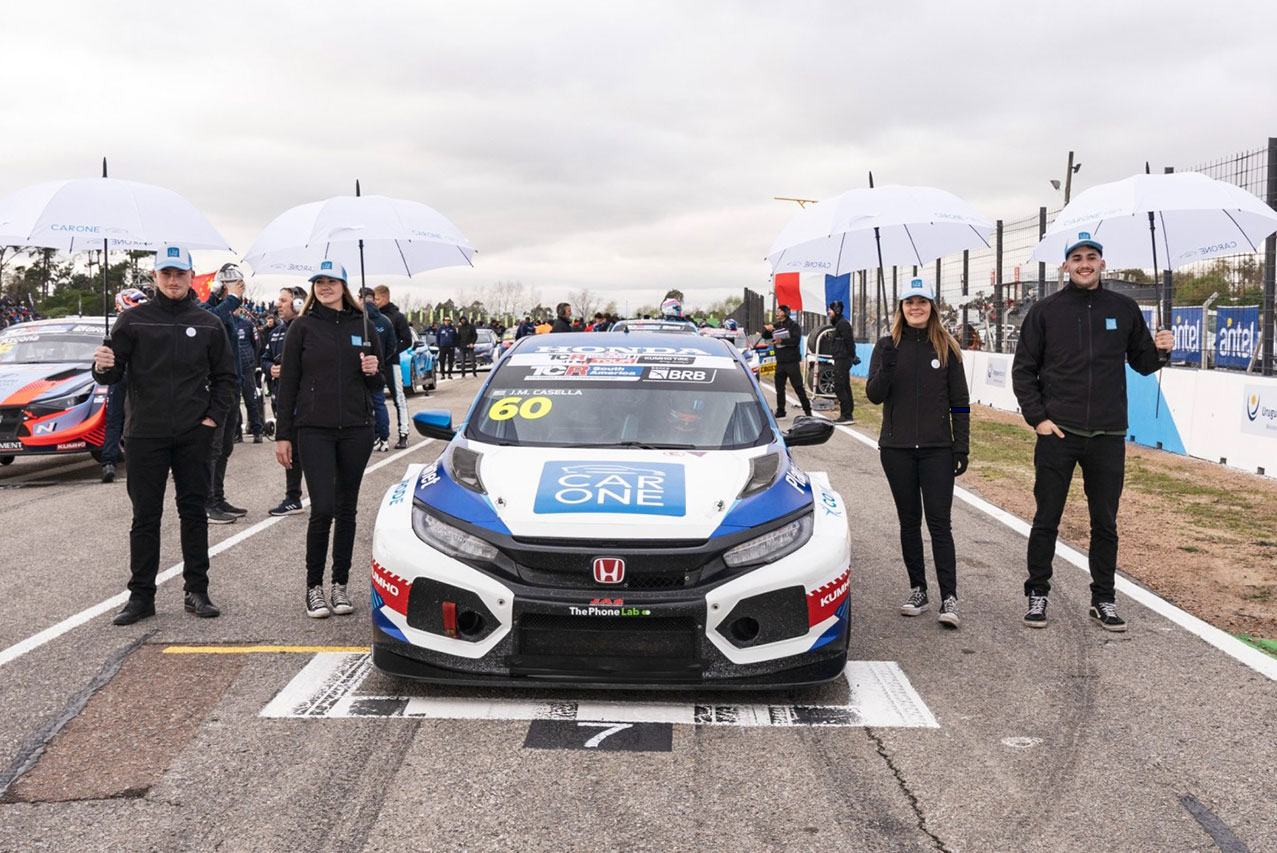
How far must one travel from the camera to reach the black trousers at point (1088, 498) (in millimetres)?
6016

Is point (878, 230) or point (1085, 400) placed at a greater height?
point (878, 230)

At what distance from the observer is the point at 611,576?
170 inches

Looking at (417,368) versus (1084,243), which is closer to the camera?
(1084,243)

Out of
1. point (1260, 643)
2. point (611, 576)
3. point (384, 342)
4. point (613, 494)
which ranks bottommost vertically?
point (1260, 643)

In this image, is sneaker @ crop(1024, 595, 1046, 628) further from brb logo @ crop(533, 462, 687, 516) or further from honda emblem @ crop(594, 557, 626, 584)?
honda emblem @ crop(594, 557, 626, 584)

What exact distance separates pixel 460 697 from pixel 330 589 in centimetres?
219

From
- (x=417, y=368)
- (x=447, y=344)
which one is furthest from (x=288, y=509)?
(x=447, y=344)

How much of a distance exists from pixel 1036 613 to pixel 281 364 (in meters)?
4.10

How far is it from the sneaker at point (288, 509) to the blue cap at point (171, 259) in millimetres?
3564

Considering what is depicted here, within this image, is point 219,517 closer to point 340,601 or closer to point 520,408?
point 340,601

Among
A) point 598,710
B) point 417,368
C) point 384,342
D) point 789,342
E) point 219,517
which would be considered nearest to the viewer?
point 598,710

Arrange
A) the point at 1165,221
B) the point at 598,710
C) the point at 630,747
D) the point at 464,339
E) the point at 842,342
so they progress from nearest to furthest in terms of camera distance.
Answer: the point at 630,747 → the point at 598,710 → the point at 1165,221 → the point at 842,342 → the point at 464,339

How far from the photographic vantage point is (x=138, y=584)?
5.97 m

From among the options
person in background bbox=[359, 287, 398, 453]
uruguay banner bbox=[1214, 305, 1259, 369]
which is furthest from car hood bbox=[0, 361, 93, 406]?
uruguay banner bbox=[1214, 305, 1259, 369]
